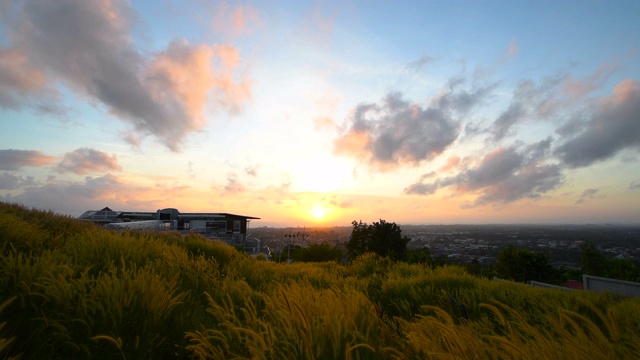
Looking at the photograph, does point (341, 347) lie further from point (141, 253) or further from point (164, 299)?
point (141, 253)

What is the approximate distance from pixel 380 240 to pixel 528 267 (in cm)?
1245

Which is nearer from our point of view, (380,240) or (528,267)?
(528,267)

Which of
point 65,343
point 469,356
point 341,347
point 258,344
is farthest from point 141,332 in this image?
point 469,356

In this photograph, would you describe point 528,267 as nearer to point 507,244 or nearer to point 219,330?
point 507,244

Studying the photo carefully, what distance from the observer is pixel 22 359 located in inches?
105

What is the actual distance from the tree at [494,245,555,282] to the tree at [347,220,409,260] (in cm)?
864

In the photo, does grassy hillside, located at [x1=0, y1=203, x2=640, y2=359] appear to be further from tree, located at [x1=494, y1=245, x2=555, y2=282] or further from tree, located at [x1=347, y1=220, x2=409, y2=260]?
tree, located at [x1=347, y1=220, x2=409, y2=260]

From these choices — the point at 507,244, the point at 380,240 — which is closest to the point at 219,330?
the point at 380,240

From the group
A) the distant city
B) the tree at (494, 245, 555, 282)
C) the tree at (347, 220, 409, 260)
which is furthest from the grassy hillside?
the tree at (347, 220, 409, 260)

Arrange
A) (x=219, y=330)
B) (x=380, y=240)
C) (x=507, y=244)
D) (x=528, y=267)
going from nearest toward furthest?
(x=219, y=330), (x=528, y=267), (x=380, y=240), (x=507, y=244)

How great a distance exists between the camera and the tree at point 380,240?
31609 millimetres

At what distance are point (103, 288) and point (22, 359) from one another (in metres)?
0.98

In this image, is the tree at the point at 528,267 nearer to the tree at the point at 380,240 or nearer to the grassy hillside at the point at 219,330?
the tree at the point at 380,240

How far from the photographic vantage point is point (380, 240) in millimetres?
32094
